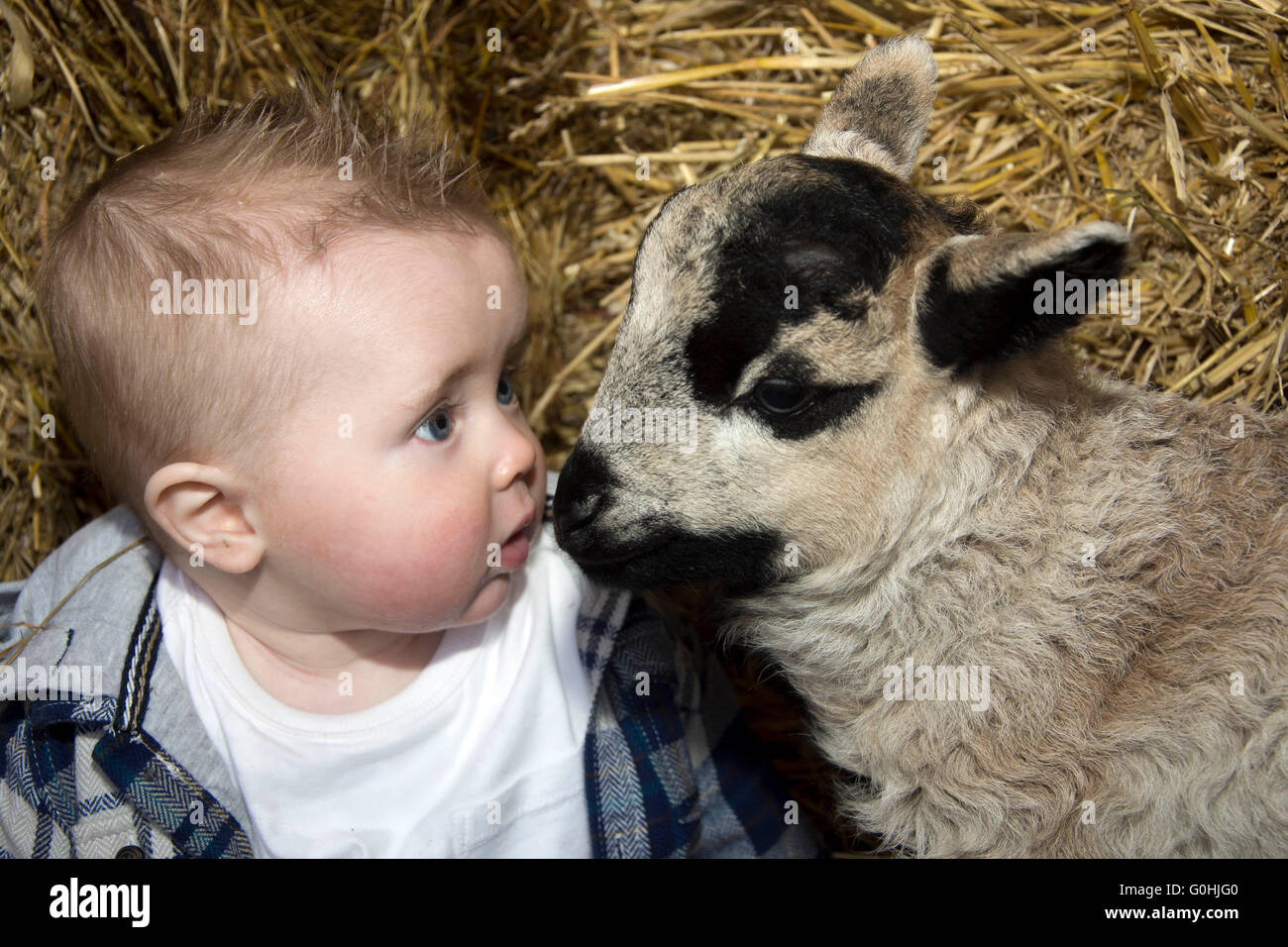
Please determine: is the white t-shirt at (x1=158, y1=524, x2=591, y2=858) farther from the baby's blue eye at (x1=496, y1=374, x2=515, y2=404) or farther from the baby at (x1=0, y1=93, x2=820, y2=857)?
the baby's blue eye at (x1=496, y1=374, x2=515, y2=404)

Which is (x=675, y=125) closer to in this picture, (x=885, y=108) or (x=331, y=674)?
(x=885, y=108)

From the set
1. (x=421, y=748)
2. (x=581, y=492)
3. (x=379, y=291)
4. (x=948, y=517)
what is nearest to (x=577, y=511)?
(x=581, y=492)

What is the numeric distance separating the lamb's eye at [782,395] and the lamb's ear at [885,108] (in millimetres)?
795

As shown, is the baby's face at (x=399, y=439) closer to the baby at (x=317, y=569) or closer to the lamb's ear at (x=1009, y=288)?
the baby at (x=317, y=569)

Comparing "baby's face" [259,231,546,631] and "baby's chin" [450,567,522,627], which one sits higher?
"baby's face" [259,231,546,631]

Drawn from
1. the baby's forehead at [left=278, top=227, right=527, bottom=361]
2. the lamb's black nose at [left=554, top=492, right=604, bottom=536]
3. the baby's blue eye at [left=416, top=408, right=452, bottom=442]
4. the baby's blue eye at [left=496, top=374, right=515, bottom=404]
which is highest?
the baby's forehead at [left=278, top=227, right=527, bottom=361]

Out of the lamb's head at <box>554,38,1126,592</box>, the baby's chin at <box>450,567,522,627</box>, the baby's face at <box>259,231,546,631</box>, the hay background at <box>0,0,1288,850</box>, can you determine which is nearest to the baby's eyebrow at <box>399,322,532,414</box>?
the baby's face at <box>259,231,546,631</box>

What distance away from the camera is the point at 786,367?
2010 millimetres

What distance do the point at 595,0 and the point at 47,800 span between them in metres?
3.16

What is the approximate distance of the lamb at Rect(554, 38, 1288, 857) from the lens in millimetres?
2027

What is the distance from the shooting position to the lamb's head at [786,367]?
1996 mm

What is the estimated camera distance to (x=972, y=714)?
2240 mm

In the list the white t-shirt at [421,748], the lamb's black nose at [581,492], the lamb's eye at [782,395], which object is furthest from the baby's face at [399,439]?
the lamb's eye at [782,395]
